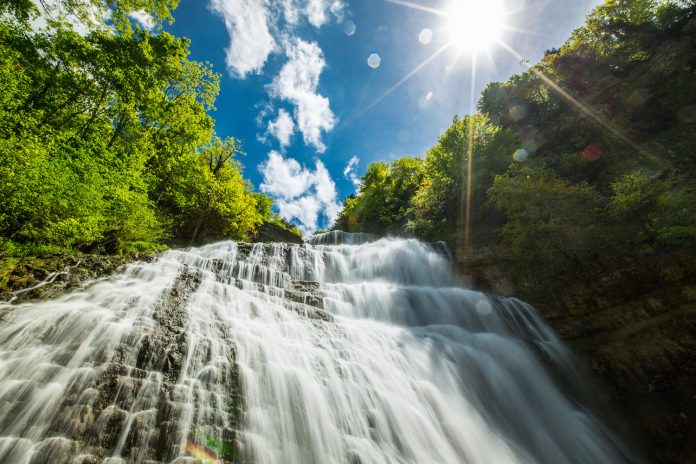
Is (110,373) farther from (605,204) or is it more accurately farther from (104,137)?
(605,204)

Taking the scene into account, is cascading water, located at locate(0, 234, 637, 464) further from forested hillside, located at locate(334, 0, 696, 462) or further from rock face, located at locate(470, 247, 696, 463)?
forested hillside, located at locate(334, 0, 696, 462)

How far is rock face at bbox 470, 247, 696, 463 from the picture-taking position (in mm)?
7590

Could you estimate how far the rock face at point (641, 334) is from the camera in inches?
299

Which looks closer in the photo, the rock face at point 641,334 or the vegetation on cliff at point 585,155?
the rock face at point 641,334

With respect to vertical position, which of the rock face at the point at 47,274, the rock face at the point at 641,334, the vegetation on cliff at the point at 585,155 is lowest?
the rock face at the point at 641,334

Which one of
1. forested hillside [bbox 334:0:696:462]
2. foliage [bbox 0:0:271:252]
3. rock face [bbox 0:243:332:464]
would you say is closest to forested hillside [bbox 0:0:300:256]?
foliage [bbox 0:0:271:252]

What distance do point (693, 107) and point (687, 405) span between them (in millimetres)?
17503

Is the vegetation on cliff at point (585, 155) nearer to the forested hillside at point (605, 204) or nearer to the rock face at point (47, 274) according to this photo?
the forested hillside at point (605, 204)

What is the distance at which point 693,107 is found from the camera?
51.7 feet

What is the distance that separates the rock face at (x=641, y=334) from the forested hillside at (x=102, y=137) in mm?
15536

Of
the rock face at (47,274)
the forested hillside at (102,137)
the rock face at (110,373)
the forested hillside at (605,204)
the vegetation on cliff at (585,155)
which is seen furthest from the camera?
the vegetation on cliff at (585,155)

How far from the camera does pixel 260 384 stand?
4.57 m

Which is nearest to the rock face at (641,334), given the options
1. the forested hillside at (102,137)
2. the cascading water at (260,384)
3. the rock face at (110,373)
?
the cascading water at (260,384)

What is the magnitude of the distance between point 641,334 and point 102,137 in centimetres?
2247
